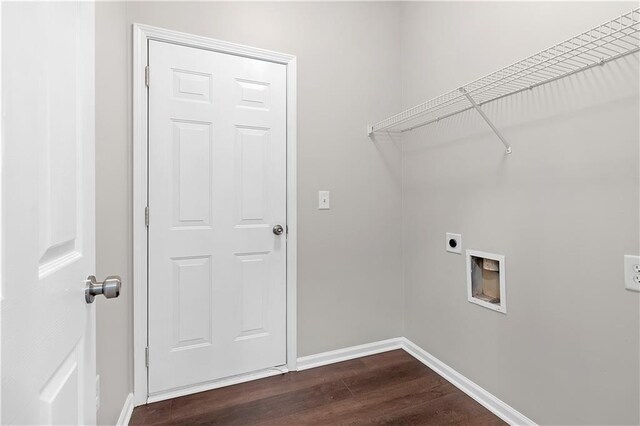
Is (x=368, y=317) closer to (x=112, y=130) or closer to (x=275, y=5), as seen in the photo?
(x=112, y=130)

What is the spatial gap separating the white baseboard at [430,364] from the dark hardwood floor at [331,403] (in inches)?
1.7

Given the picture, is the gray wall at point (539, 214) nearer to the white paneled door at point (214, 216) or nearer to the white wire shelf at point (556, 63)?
the white wire shelf at point (556, 63)

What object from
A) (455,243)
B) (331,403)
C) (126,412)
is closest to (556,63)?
(455,243)

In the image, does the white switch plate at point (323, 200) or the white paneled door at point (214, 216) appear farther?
the white switch plate at point (323, 200)

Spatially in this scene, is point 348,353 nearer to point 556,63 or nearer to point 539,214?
point 539,214

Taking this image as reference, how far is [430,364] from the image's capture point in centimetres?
205

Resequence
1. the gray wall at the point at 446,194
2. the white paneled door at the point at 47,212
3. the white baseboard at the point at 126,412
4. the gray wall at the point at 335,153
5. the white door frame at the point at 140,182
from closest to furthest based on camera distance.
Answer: the white paneled door at the point at 47,212 → the gray wall at the point at 446,194 → the white baseboard at the point at 126,412 → the white door frame at the point at 140,182 → the gray wall at the point at 335,153

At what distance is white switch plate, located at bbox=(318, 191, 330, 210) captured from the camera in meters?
2.08

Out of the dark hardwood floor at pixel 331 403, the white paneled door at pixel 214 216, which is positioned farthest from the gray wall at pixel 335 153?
the dark hardwood floor at pixel 331 403

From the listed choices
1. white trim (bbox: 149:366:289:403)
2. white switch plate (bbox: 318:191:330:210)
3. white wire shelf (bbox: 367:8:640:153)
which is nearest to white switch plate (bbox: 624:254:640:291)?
white wire shelf (bbox: 367:8:640:153)

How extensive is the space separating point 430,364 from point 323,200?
1.31 meters

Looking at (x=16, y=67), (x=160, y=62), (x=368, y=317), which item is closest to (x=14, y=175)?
(x=16, y=67)

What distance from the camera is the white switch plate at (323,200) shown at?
2.08m

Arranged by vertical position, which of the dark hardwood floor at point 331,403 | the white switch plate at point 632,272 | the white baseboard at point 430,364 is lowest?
the dark hardwood floor at point 331,403
